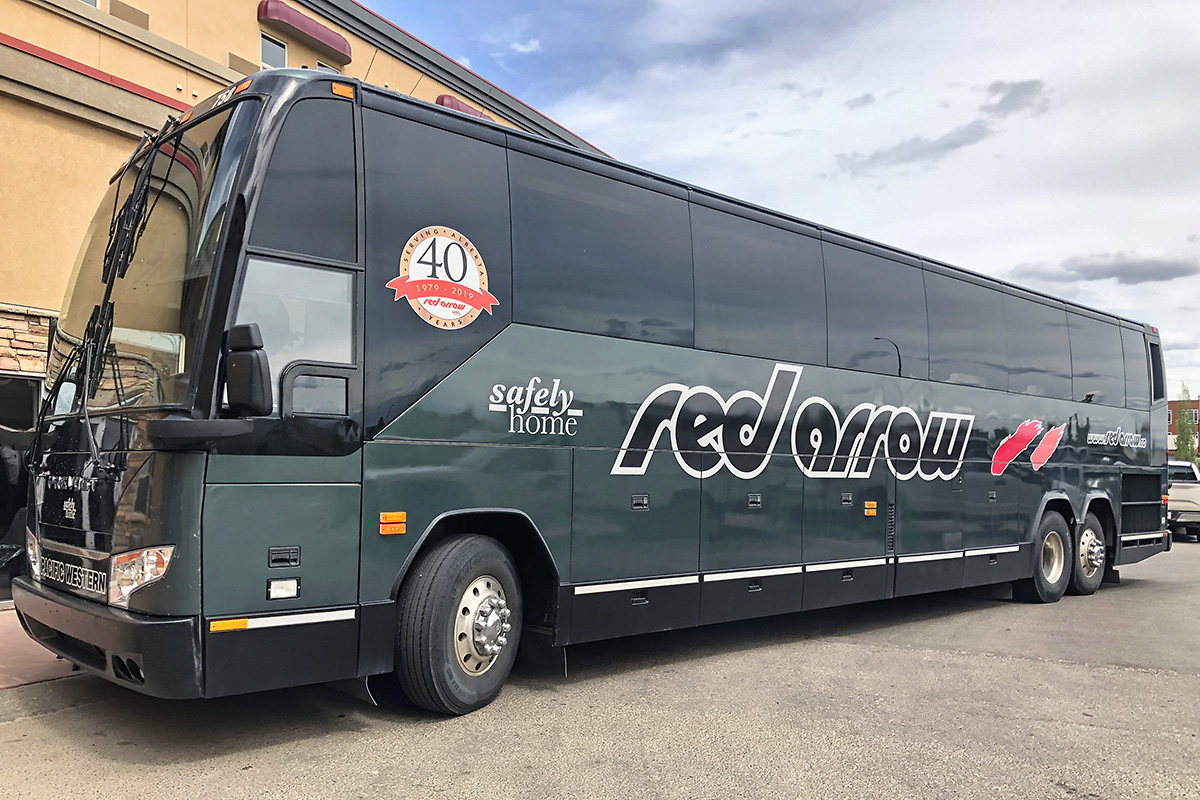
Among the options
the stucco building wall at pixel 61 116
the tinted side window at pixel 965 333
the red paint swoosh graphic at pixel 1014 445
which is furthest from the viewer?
the red paint swoosh graphic at pixel 1014 445

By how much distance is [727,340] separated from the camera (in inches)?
324

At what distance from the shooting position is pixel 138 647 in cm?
491

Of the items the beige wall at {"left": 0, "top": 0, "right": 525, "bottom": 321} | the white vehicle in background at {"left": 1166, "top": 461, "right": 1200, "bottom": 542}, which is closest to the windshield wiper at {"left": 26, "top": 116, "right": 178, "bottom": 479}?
the beige wall at {"left": 0, "top": 0, "right": 525, "bottom": 321}

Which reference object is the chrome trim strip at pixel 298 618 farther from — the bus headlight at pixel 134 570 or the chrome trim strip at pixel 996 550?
the chrome trim strip at pixel 996 550

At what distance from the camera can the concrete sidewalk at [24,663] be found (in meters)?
6.74

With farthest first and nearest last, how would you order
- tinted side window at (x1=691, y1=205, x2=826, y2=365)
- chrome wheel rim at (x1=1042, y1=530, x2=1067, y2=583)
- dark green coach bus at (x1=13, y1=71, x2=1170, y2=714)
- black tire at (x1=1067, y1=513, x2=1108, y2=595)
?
black tire at (x1=1067, y1=513, x2=1108, y2=595)
chrome wheel rim at (x1=1042, y1=530, x2=1067, y2=583)
tinted side window at (x1=691, y1=205, x2=826, y2=365)
dark green coach bus at (x1=13, y1=71, x2=1170, y2=714)

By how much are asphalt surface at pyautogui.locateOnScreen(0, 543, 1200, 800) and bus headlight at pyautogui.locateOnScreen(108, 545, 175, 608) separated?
2.83 feet

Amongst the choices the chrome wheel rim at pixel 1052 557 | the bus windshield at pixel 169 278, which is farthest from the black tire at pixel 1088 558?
the bus windshield at pixel 169 278

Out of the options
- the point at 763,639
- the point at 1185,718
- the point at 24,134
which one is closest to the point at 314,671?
the point at 763,639

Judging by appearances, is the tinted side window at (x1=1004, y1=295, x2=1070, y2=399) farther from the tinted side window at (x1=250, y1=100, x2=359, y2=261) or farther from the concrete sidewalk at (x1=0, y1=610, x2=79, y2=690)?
the concrete sidewalk at (x1=0, y1=610, x2=79, y2=690)

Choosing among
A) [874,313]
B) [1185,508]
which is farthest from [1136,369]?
[1185,508]

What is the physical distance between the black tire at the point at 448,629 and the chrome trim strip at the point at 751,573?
209 centimetres

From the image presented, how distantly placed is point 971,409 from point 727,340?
4.32 meters

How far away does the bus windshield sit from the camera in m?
5.26
